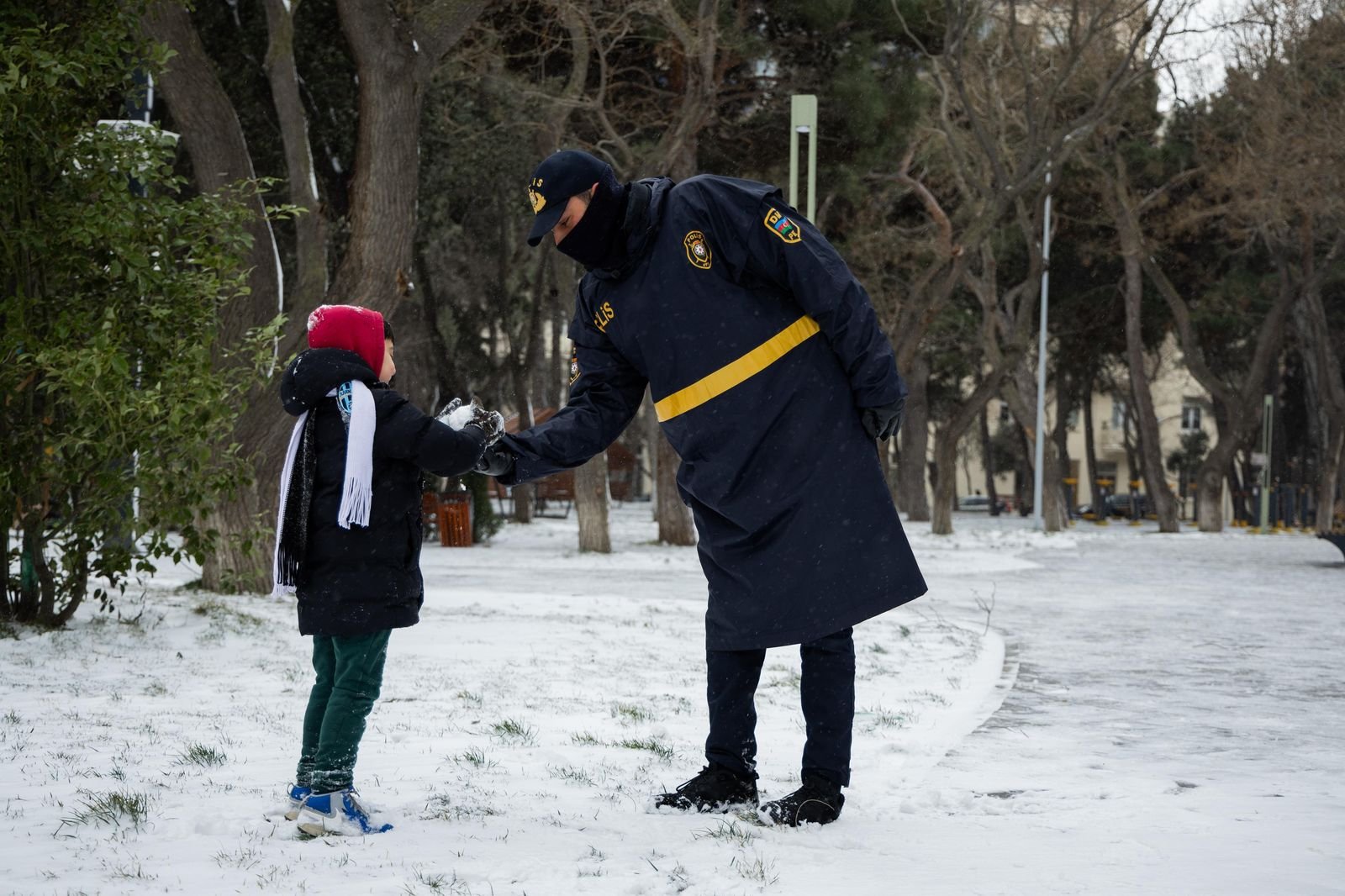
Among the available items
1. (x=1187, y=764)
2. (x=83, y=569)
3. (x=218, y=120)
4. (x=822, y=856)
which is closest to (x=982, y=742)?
(x=1187, y=764)

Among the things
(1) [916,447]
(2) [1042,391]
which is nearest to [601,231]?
(2) [1042,391]

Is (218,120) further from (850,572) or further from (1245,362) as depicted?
(1245,362)

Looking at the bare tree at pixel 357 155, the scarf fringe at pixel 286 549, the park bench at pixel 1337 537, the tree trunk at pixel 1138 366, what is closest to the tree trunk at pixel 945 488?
the tree trunk at pixel 1138 366

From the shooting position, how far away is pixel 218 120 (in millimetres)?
11125

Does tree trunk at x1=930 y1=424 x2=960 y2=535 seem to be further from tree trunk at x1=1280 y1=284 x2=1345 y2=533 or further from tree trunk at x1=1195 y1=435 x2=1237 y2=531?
tree trunk at x1=1280 y1=284 x2=1345 y2=533

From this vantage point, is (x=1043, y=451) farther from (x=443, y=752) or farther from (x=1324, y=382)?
(x=443, y=752)

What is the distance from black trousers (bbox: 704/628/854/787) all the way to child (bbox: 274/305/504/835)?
0.93 meters

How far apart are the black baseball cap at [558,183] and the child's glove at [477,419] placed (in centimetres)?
51

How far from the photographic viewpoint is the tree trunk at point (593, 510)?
20.3m

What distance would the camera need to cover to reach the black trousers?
4.20 meters

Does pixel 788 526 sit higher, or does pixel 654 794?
pixel 788 526

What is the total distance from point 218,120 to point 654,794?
26.9 ft

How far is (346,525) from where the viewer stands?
394 centimetres

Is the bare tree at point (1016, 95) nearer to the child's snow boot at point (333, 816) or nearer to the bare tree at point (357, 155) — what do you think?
the bare tree at point (357, 155)
